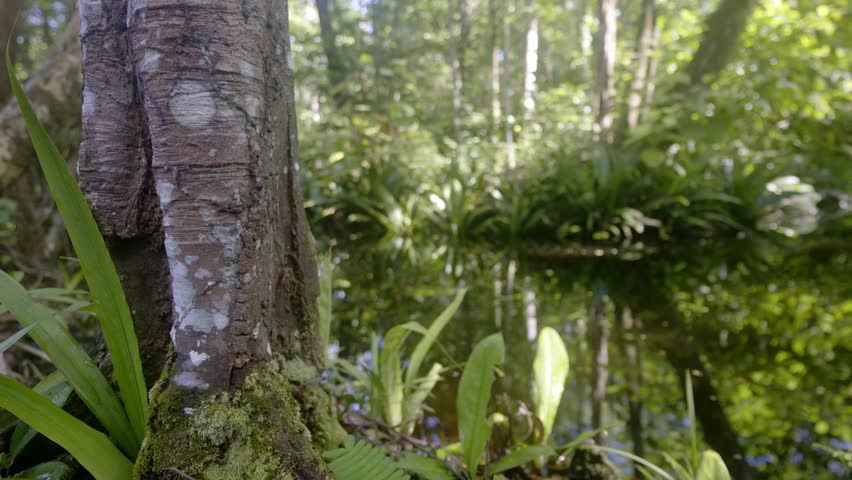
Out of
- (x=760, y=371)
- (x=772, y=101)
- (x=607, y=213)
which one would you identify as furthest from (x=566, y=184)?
(x=760, y=371)

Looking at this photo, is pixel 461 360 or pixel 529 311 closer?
pixel 461 360

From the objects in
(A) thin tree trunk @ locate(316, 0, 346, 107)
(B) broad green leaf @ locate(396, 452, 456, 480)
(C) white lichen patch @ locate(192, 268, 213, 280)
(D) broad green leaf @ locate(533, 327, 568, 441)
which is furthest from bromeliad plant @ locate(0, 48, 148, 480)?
(A) thin tree trunk @ locate(316, 0, 346, 107)

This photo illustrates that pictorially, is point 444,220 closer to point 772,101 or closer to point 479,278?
point 479,278

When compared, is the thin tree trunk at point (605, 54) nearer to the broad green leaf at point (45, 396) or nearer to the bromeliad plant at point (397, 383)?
the bromeliad plant at point (397, 383)

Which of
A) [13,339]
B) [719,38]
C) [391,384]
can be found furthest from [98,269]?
[719,38]

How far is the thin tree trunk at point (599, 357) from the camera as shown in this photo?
5.58 ft

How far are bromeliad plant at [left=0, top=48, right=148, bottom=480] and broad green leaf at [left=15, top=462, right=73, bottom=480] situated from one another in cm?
7

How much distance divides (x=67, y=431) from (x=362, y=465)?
39 centimetres

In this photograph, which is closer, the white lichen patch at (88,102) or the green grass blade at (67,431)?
the green grass blade at (67,431)

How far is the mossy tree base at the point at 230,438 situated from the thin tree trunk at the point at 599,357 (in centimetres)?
101

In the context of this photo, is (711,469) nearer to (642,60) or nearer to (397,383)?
(397,383)

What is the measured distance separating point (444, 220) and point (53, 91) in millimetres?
3458

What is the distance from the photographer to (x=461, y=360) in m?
2.03

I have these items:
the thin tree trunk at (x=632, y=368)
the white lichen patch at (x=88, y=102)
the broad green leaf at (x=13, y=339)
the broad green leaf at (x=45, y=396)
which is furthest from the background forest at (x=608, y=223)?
the white lichen patch at (x=88, y=102)
